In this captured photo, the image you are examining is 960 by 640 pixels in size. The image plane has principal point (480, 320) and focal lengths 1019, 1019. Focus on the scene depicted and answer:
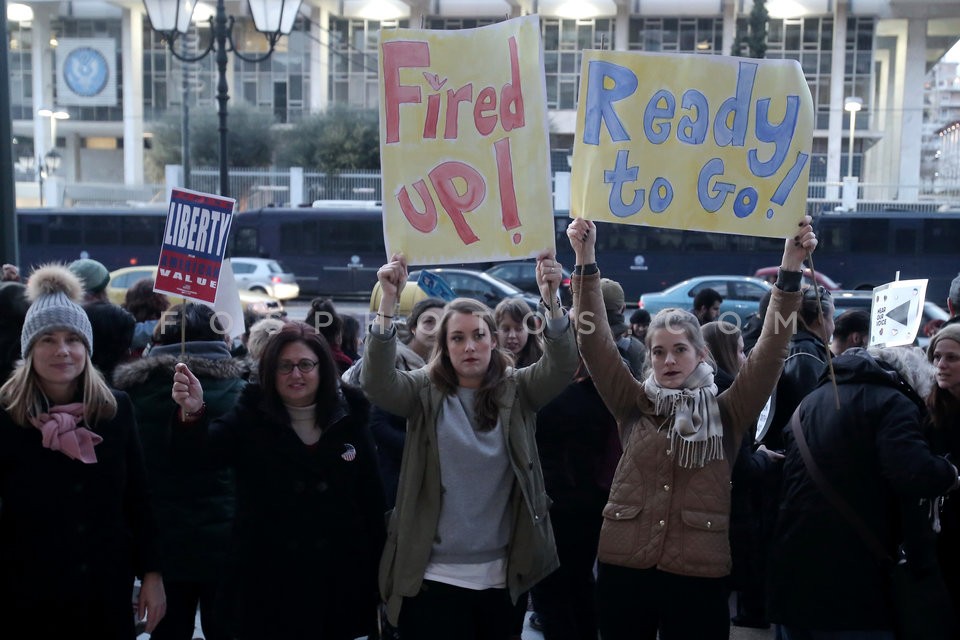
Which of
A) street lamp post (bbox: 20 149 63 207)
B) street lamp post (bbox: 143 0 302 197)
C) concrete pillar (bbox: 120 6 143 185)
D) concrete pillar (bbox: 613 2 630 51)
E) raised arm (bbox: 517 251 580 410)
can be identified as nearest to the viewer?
raised arm (bbox: 517 251 580 410)

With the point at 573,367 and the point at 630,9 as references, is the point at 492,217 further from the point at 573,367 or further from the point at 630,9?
the point at 630,9

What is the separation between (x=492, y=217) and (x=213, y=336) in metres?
1.45

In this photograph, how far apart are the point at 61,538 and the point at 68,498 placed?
13cm

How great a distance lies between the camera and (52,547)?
10.9 feet

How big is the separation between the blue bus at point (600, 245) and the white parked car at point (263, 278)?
2273 millimetres

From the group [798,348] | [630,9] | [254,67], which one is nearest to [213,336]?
[798,348]

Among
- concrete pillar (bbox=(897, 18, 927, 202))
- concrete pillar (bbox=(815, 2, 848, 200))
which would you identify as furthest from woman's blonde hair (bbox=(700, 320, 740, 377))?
concrete pillar (bbox=(897, 18, 927, 202))

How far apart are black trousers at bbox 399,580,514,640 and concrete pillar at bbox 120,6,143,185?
4863cm

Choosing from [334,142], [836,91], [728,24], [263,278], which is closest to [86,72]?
[334,142]

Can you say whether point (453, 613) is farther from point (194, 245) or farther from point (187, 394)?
point (194, 245)

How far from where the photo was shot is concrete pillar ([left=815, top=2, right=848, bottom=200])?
45219 millimetres

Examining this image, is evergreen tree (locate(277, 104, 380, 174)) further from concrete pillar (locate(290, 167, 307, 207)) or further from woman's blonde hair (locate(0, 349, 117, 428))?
woman's blonde hair (locate(0, 349, 117, 428))

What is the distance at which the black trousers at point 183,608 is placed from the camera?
4191mm

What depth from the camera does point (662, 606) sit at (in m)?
3.52
